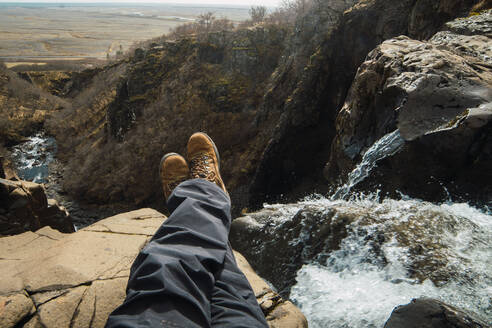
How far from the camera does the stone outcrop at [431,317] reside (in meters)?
1.54

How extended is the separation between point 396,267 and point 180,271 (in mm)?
1870

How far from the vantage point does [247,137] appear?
Result: 12.8 metres

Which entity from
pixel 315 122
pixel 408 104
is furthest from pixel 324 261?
pixel 315 122

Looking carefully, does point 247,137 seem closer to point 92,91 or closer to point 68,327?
point 68,327

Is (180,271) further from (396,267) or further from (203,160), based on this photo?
(203,160)

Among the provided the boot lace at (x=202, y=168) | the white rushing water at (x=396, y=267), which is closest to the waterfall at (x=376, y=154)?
the white rushing water at (x=396, y=267)

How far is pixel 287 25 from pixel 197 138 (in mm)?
12980

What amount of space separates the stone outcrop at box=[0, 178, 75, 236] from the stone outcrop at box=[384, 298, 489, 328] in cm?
499

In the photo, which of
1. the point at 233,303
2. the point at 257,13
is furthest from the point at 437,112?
the point at 257,13

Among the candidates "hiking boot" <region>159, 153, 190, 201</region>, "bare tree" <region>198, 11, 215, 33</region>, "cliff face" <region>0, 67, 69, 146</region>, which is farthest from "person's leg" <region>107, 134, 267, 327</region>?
"cliff face" <region>0, 67, 69, 146</region>

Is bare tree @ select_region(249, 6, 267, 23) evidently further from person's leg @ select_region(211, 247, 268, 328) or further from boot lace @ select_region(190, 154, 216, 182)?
person's leg @ select_region(211, 247, 268, 328)

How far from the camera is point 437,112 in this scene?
3.18 m

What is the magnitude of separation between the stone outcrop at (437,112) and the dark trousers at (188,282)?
263cm

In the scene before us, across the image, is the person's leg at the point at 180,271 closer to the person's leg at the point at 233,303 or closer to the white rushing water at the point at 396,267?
the person's leg at the point at 233,303
